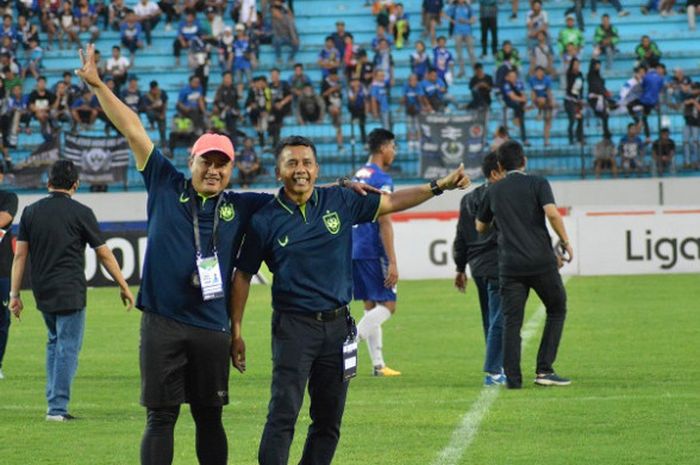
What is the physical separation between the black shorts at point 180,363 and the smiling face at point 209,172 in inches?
25.3

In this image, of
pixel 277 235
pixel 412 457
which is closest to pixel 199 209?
pixel 277 235

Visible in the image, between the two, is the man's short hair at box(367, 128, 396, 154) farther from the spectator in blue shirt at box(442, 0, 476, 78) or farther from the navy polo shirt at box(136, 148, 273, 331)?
the spectator in blue shirt at box(442, 0, 476, 78)

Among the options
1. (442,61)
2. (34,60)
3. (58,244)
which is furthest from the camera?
(34,60)

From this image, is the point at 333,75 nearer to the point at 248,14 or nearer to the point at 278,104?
the point at 278,104

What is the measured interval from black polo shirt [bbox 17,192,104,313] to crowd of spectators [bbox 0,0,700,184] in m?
18.6

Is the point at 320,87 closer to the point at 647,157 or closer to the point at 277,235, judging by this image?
the point at 647,157

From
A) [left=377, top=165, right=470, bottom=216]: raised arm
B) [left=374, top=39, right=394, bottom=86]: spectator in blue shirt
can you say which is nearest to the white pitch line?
[left=377, top=165, right=470, bottom=216]: raised arm

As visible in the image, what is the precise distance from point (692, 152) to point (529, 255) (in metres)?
17.9

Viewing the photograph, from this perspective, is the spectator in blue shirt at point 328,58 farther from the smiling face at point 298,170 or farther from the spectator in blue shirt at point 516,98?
the smiling face at point 298,170

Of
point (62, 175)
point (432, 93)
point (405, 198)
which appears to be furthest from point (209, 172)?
point (432, 93)

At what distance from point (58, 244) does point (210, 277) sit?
3.94 meters

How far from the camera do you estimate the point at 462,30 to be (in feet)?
112

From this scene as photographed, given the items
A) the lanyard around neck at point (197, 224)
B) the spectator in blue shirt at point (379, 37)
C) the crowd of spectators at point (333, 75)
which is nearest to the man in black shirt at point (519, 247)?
the lanyard around neck at point (197, 224)

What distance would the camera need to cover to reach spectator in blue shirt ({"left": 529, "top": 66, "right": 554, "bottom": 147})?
3066cm
